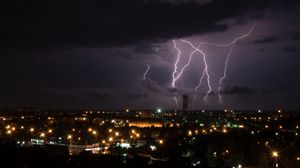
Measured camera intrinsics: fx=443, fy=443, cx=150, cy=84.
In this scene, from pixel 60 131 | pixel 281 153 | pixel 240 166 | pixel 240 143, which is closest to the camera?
pixel 240 166

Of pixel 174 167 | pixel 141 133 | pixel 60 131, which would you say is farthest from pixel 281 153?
pixel 60 131

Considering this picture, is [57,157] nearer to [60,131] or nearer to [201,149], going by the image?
[201,149]

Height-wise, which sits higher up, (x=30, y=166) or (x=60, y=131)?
(x=60, y=131)

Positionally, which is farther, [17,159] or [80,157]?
[80,157]

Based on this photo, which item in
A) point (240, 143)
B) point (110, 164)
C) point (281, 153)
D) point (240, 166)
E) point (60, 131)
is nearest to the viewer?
point (110, 164)

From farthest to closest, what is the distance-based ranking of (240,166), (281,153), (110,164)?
(281,153) → (240,166) → (110,164)

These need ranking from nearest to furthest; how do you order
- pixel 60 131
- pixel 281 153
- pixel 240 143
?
pixel 281 153
pixel 240 143
pixel 60 131

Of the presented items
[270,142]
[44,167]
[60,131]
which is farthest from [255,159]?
[60,131]

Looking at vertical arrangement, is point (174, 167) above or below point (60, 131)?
below

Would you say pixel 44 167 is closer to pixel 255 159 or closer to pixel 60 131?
pixel 255 159
